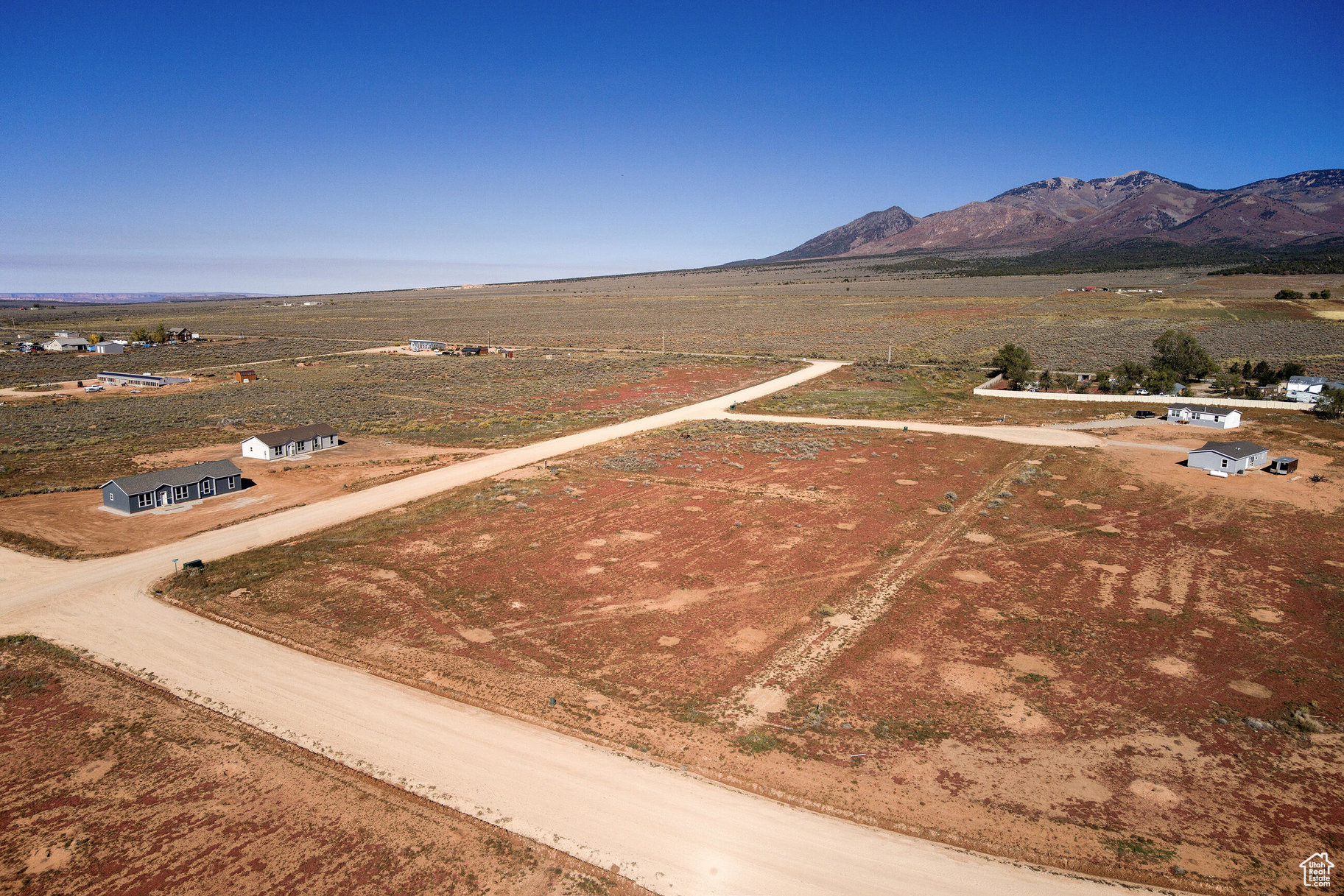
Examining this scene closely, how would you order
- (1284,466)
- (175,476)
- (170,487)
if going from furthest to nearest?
(1284,466) < (175,476) < (170,487)

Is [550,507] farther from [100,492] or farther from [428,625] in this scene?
[100,492]

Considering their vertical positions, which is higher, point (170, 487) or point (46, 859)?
point (170, 487)

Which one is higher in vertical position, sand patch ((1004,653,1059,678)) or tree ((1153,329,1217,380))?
tree ((1153,329,1217,380))

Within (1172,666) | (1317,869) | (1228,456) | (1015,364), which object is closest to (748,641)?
Result: (1172,666)

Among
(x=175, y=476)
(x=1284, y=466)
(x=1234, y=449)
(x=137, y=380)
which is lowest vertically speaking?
(x=1284, y=466)

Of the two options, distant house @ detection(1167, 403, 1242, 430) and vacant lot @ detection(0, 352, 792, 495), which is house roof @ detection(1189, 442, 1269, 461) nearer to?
distant house @ detection(1167, 403, 1242, 430)

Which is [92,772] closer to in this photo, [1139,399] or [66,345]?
[1139,399]

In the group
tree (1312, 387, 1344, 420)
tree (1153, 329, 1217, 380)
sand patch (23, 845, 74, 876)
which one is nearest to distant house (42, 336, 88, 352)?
sand patch (23, 845, 74, 876)

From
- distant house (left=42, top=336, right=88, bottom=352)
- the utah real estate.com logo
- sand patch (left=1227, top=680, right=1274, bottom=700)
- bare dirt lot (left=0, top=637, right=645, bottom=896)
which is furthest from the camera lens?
distant house (left=42, top=336, right=88, bottom=352)
